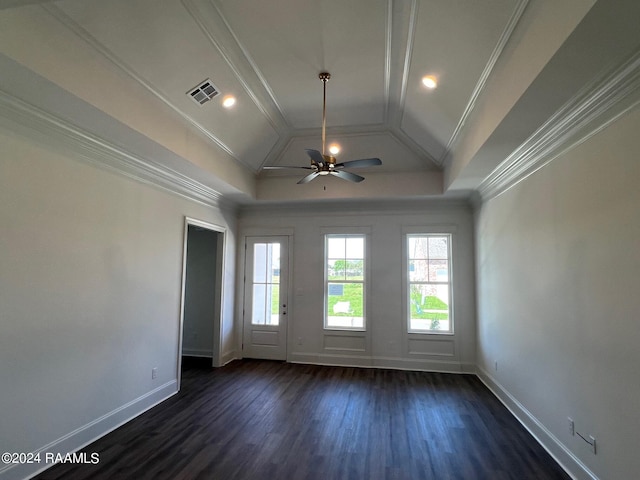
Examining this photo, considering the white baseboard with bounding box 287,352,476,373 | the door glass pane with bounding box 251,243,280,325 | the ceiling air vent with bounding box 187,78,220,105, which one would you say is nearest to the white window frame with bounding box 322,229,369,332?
A: the white baseboard with bounding box 287,352,476,373

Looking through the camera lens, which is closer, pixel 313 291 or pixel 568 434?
pixel 568 434

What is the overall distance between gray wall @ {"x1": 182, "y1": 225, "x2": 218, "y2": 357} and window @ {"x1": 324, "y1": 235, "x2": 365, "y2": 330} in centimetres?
218

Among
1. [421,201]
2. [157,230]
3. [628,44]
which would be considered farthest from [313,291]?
[628,44]

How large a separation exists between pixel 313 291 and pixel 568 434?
3.98 meters

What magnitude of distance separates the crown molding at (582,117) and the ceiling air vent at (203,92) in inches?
122

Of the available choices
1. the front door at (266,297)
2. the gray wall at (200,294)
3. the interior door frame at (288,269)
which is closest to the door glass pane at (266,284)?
the front door at (266,297)

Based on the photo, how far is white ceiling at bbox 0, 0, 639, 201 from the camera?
2131 mm

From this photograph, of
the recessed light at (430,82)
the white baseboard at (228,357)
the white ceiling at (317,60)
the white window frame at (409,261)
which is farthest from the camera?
the white baseboard at (228,357)

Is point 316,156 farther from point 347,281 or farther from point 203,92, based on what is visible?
point 347,281

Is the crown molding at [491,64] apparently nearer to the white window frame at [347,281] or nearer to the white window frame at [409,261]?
the white window frame at [409,261]

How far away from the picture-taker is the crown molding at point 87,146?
8.13 ft

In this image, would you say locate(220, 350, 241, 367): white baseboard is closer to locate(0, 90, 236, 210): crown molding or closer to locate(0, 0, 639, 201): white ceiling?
locate(0, 90, 236, 210): crown molding

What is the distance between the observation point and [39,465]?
261 cm

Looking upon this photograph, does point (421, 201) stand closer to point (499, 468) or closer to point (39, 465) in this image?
point (499, 468)
